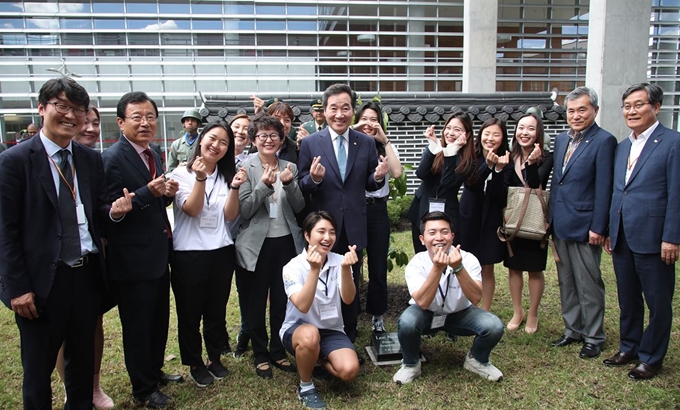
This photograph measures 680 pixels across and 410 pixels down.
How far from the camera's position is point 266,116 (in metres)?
3.72

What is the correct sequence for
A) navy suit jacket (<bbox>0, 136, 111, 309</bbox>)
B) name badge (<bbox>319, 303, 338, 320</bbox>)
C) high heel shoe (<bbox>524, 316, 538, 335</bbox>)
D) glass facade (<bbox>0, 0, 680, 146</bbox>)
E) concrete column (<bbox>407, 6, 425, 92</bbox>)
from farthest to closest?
concrete column (<bbox>407, 6, 425, 92</bbox>), glass facade (<bbox>0, 0, 680, 146</bbox>), high heel shoe (<bbox>524, 316, 538, 335</bbox>), name badge (<bbox>319, 303, 338, 320</bbox>), navy suit jacket (<bbox>0, 136, 111, 309</bbox>)

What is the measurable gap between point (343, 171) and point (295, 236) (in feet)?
2.20

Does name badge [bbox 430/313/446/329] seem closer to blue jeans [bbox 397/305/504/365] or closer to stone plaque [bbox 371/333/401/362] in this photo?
blue jeans [bbox 397/305/504/365]

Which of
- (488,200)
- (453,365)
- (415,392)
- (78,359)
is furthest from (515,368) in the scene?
(78,359)

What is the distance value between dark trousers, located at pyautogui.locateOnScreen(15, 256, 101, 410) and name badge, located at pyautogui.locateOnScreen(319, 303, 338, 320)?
1522 millimetres

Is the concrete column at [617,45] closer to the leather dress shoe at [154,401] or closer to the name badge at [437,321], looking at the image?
the name badge at [437,321]

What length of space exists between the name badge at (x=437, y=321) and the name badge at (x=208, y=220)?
1868 mm

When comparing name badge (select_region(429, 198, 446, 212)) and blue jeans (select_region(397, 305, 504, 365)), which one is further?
name badge (select_region(429, 198, 446, 212))

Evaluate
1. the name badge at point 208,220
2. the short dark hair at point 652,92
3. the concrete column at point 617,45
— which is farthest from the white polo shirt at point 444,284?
the concrete column at point 617,45

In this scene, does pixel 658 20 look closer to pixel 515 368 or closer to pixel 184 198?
pixel 515 368

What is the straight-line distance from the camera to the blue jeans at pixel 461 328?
3596mm

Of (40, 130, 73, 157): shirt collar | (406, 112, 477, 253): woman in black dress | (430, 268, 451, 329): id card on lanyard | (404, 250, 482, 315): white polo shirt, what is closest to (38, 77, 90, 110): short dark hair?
(40, 130, 73, 157): shirt collar

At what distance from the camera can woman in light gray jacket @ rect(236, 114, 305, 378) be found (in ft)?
11.9

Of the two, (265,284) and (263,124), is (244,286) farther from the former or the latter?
(263,124)
